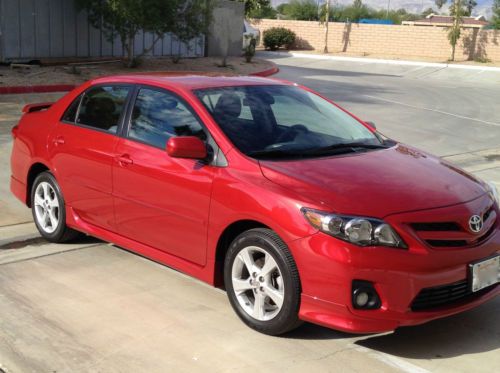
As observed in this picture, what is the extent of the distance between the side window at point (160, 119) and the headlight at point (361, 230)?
1.30 meters

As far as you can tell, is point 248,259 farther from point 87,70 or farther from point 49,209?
point 87,70

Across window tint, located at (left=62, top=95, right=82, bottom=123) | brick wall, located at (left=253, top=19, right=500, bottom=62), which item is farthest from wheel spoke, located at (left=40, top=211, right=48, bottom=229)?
brick wall, located at (left=253, top=19, right=500, bottom=62)

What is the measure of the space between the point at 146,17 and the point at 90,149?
14.9 metres

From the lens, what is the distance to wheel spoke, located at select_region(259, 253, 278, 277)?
423cm

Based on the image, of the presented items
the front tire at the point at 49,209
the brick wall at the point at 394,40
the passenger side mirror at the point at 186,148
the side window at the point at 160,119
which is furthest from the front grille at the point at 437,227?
the brick wall at the point at 394,40

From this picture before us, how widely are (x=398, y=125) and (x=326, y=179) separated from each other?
34.2 ft

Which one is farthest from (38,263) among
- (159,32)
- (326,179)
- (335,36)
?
(335,36)

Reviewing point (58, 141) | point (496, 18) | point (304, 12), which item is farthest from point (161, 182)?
point (304, 12)

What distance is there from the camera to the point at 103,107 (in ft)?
18.8

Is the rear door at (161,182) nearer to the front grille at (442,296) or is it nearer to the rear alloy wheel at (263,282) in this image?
the rear alloy wheel at (263,282)

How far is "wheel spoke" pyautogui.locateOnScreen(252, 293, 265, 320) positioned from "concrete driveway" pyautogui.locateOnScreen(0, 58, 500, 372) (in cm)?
13

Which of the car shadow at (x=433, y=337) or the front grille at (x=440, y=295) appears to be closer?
the front grille at (x=440, y=295)

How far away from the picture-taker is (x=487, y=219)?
449 cm

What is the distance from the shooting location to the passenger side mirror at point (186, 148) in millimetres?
4598
